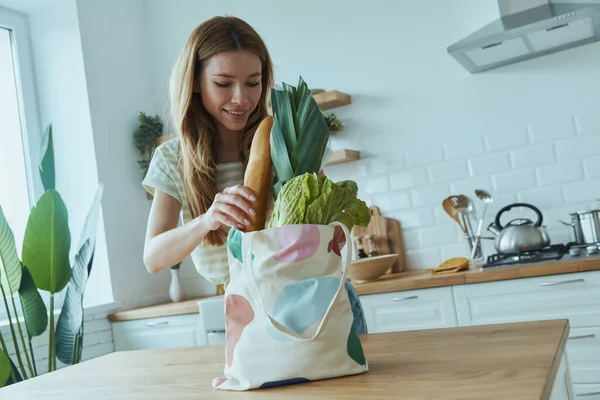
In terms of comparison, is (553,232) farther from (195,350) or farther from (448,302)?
(195,350)

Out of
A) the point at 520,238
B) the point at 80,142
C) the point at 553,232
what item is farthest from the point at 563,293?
the point at 80,142

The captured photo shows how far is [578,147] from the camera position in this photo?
126 inches

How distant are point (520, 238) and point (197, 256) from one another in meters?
1.82

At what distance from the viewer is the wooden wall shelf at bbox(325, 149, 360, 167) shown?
11.5 ft

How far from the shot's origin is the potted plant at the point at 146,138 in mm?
4043

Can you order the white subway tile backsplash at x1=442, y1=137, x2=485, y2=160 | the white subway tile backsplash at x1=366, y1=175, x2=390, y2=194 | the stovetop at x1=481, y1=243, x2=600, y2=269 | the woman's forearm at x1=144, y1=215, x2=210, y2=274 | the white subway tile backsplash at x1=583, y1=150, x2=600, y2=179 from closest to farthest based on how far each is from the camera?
1. the woman's forearm at x1=144, y1=215, x2=210, y2=274
2. the stovetop at x1=481, y1=243, x2=600, y2=269
3. the white subway tile backsplash at x1=583, y1=150, x2=600, y2=179
4. the white subway tile backsplash at x1=442, y1=137, x2=485, y2=160
5. the white subway tile backsplash at x1=366, y1=175, x2=390, y2=194

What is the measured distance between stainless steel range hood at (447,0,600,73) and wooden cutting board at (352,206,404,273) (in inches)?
35.6

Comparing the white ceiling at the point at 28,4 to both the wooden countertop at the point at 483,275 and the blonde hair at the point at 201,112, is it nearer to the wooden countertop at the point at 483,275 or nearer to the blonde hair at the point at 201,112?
the wooden countertop at the point at 483,275

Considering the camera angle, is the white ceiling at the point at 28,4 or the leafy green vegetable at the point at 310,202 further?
the white ceiling at the point at 28,4

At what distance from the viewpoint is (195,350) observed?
1464 mm

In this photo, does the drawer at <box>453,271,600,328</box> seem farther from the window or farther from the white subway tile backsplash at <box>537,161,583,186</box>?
the window

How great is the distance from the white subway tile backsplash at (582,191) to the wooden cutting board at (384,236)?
34.3 inches

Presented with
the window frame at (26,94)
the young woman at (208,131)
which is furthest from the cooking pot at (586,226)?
the window frame at (26,94)

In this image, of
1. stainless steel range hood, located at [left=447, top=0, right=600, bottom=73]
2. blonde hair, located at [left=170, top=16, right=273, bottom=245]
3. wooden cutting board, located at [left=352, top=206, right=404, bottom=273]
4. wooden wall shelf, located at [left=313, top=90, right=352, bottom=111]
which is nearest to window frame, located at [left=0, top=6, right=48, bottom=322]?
wooden wall shelf, located at [left=313, top=90, right=352, bottom=111]
